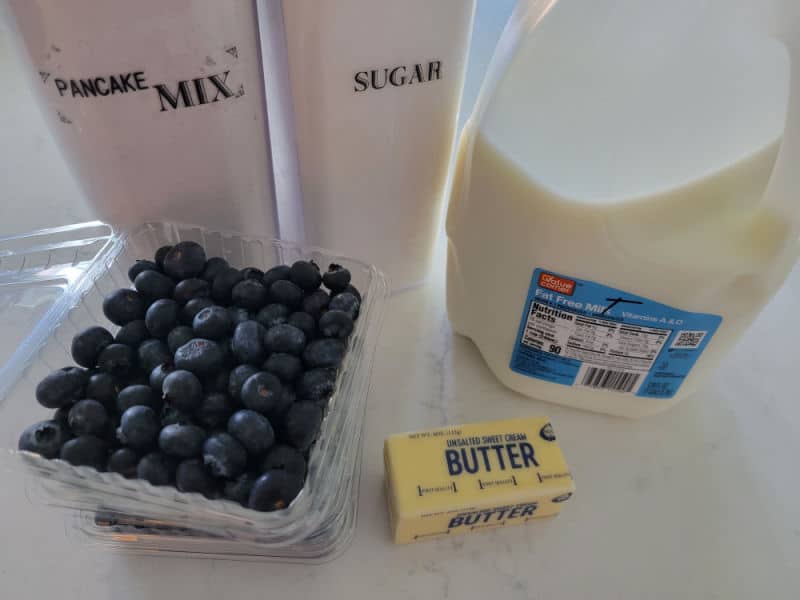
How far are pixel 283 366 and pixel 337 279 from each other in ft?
0.32

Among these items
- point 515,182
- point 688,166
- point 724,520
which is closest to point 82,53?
point 515,182

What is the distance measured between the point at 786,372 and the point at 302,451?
0.50 metres

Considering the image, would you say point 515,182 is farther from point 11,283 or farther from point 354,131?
point 11,283

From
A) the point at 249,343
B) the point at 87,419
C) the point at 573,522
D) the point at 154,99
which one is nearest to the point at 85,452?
the point at 87,419

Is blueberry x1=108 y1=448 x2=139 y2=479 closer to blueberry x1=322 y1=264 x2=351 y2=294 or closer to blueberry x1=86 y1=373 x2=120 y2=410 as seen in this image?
blueberry x1=86 y1=373 x2=120 y2=410

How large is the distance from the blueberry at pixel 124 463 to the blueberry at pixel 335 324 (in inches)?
6.1

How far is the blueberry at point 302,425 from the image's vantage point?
379mm

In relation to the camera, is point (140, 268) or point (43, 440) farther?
point (140, 268)

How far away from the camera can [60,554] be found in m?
0.43

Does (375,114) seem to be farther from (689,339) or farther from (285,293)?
(689,339)

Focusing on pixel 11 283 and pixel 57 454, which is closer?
pixel 57 454

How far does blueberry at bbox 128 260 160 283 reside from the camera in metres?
0.48

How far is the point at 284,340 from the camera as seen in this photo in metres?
0.42

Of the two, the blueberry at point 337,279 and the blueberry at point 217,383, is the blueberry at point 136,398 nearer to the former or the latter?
the blueberry at point 217,383
